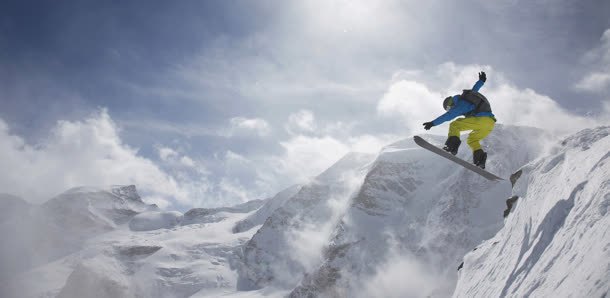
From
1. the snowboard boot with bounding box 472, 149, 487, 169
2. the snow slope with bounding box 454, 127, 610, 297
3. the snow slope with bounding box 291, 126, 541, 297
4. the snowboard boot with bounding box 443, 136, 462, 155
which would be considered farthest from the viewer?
the snow slope with bounding box 291, 126, 541, 297

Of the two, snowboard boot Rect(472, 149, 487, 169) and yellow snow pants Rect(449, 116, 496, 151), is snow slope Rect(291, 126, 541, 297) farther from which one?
yellow snow pants Rect(449, 116, 496, 151)

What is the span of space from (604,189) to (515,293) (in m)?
2.56

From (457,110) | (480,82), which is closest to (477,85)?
(480,82)

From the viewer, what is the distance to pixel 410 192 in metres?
182

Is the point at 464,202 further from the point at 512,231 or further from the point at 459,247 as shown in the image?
the point at 512,231

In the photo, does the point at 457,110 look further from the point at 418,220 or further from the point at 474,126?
the point at 418,220

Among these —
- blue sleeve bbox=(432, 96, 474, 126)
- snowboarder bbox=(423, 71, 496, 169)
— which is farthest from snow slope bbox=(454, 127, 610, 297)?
blue sleeve bbox=(432, 96, 474, 126)

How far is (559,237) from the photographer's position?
7836 millimetres

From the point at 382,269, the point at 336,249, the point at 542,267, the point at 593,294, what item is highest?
the point at 336,249

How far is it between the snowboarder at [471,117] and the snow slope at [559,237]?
2.13 metres

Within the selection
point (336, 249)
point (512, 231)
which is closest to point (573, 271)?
point (512, 231)

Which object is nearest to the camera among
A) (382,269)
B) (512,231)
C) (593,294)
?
(593,294)

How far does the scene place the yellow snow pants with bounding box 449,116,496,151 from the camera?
12102 mm

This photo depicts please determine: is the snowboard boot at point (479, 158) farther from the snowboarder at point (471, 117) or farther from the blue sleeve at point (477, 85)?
the blue sleeve at point (477, 85)
